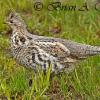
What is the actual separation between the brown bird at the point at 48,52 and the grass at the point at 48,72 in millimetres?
143

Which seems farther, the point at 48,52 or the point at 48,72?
the point at 48,52

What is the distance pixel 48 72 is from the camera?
19.8ft

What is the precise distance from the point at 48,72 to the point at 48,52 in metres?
0.32

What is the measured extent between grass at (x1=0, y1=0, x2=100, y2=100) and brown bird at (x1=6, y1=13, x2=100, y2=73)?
14 cm

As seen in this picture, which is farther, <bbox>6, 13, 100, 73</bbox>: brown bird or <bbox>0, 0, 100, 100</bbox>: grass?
<bbox>6, 13, 100, 73</bbox>: brown bird

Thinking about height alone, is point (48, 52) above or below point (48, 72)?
above

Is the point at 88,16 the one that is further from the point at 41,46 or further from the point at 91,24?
the point at 41,46

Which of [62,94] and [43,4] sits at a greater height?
[43,4]

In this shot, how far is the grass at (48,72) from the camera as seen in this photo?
→ 20.0ft

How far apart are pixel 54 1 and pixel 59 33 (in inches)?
31.2

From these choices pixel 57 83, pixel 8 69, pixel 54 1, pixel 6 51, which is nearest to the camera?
pixel 57 83

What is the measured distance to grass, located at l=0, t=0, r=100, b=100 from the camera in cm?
610

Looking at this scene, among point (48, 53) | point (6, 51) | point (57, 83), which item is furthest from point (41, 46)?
point (6, 51)

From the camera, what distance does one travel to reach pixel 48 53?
627cm
